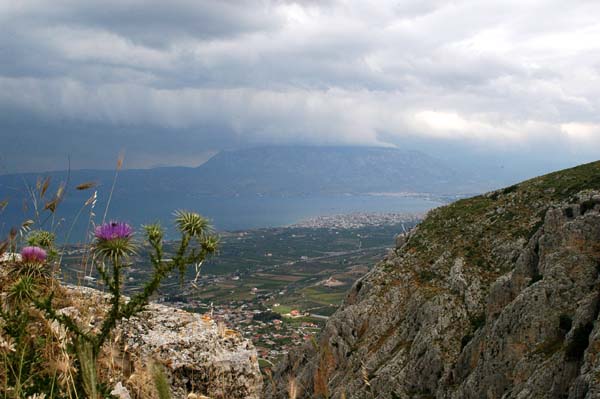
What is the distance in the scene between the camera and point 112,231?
5.04 meters

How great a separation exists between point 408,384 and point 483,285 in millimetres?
9202

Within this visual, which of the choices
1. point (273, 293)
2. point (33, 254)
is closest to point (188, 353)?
point (33, 254)

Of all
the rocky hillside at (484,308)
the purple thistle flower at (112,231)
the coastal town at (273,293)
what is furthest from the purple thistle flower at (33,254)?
the coastal town at (273,293)

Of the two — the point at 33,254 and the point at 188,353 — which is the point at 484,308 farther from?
the point at 33,254

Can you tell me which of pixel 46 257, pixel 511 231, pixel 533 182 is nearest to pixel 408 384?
pixel 511 231

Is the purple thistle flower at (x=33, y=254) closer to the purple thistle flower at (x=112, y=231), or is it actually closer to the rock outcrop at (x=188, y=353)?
the rock outcrop at (x=188, y=353)

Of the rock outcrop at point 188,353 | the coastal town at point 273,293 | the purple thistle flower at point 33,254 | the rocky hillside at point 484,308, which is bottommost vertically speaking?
the coastal town at point 273,293

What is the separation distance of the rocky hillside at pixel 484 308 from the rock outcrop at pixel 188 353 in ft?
19.2

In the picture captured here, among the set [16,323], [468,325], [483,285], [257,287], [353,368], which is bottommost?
[257,287]

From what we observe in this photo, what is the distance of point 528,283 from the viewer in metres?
27.1

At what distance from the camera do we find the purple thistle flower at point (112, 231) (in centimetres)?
500

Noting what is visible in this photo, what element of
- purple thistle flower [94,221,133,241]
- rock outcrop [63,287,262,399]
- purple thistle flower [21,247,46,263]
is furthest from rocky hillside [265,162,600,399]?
purple thistle flower [94,221,133,241]

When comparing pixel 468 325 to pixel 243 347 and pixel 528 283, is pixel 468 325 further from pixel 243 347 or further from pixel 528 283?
pixel 243 347

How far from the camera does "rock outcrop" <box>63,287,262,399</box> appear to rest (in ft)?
21.9
